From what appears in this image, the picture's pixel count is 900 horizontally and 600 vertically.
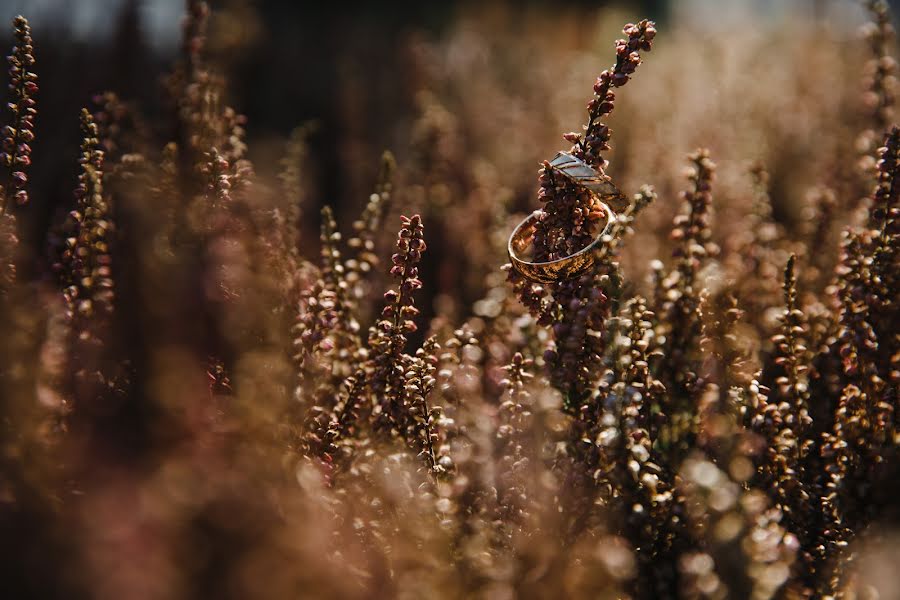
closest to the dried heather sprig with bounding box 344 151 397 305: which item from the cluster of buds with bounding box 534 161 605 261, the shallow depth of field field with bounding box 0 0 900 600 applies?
the shallow depth of field field with bounding box 0 0 900 600

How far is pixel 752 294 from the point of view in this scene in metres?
2.14

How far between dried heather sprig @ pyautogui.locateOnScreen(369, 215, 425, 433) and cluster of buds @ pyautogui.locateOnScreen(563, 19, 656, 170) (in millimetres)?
417

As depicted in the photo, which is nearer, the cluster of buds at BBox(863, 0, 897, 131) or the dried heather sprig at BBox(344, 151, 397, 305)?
the dried heather sprig at BBox(344, 151, 397, 305)

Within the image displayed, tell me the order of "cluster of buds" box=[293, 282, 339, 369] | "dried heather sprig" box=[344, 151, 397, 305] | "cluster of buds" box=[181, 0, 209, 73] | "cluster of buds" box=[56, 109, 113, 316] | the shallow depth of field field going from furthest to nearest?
"cluster of buds" box=[181, 0, 209, 73] < "dried heather sprig" box=[344, 151, 397, 305] < "cluster of buds" box=[293, 282, 339, 369] < "cluster of buds" box=[56, 109, 113, 316] < the shallow depth of field field

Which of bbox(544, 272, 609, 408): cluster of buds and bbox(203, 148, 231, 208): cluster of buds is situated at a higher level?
bbox(203, 148, 231, 208): cluster of buds

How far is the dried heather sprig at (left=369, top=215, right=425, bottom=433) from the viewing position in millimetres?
1391

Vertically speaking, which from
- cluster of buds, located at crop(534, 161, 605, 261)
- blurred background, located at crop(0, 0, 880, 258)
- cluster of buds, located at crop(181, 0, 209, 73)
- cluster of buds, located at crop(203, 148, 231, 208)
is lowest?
cluster of buds, located at crop(534, 161, 605, 261)

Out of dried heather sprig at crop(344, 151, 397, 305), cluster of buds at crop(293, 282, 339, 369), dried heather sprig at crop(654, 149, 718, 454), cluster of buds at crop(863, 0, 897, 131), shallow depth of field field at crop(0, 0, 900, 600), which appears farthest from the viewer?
cluster of buds at crop(863, 0, 897, 131)

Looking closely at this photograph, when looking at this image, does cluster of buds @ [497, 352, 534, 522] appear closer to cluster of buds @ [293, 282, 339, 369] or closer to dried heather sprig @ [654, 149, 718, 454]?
dried heather sprig @ [654, 149, 718, 454]

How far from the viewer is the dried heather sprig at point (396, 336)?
4.56ft

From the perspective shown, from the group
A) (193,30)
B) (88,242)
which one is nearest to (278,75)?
(193,30)

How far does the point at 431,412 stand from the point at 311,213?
2290mm

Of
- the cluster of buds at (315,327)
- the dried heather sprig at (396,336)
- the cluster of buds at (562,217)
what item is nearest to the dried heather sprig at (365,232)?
the cluster of buds at (315,327)

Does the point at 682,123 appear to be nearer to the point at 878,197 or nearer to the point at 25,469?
the point at 878,197
